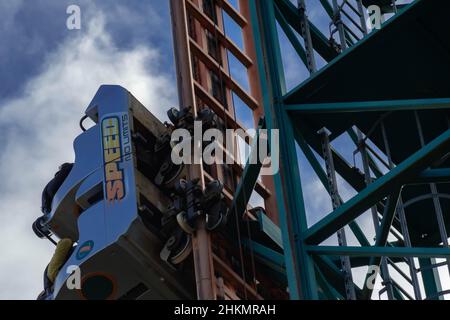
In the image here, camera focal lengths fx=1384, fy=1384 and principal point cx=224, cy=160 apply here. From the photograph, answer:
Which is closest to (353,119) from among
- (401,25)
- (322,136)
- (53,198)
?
(322,136)

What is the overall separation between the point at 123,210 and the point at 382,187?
213 inches

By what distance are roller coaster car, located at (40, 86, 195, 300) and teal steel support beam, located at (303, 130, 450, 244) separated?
4012 mm

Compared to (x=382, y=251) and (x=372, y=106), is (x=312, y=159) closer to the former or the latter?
(x=372, y=106)

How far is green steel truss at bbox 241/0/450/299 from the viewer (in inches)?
752

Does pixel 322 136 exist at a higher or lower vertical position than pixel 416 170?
higher

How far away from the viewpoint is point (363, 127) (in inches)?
877

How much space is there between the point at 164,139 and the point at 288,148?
13.3 ft

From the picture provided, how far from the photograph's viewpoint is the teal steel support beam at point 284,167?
1908 centimetres

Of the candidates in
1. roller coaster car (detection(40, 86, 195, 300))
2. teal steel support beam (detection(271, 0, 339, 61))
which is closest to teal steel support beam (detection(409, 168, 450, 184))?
roller coaster car (detection(40, 86, 195, 300))

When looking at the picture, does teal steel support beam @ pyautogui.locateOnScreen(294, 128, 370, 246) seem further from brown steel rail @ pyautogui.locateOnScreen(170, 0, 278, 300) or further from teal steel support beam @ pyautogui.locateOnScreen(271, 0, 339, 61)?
teal steel support beam @ pyautogui.locateOnScreen(271, 0, 339, 61)

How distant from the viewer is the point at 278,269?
23.5 m

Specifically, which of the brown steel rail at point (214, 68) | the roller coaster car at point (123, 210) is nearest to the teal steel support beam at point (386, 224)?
the brown steel rail at point (214, 68)
